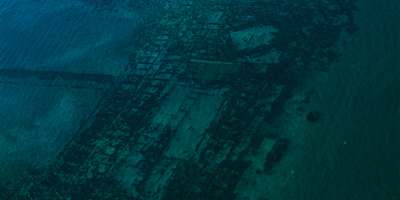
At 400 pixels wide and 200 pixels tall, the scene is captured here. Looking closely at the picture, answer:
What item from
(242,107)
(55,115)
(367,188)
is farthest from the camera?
(55,115)

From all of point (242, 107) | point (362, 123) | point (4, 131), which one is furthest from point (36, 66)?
point (362, 123)

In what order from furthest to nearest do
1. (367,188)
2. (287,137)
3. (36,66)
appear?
(36,66)
(287,137)
(367,188)

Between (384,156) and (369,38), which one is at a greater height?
(369,38)

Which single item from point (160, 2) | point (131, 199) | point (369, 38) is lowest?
point (131, 199)

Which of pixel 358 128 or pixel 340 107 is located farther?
pixel 340 107

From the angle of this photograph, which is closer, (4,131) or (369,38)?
(369,38)

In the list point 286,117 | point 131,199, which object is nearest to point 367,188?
point 286,117

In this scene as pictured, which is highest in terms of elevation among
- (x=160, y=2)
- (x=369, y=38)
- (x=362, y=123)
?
(x=160, y=2)

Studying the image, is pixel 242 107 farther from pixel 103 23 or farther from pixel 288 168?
pixel 103 23

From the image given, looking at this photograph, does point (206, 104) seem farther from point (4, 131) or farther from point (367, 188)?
point (4, 131)
